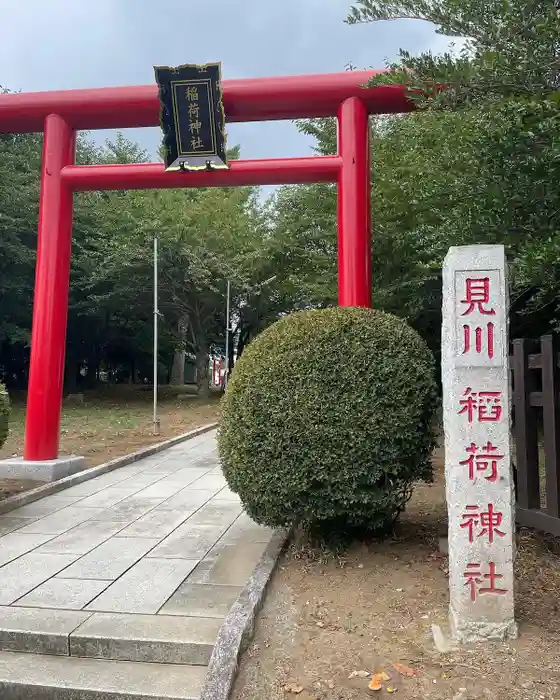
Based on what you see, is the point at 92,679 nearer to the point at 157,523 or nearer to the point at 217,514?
the point at 157,523

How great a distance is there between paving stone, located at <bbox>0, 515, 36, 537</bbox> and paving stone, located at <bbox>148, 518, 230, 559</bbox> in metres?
1.55

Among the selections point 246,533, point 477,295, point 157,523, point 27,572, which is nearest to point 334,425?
point 477,295

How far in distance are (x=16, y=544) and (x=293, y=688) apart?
132 inches

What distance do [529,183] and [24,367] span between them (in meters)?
30.2

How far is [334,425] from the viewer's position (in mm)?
4113

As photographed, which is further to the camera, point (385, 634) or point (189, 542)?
point (189, 542)

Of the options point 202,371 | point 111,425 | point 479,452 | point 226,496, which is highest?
point 202,371

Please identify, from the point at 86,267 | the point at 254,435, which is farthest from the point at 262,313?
the point at 254,435

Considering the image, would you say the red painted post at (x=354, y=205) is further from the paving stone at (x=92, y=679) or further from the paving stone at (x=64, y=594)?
the paving stone at (x=92, y=679)

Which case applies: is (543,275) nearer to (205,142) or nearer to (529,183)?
(529,183)

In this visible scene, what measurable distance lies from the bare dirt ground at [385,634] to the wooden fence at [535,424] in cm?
31

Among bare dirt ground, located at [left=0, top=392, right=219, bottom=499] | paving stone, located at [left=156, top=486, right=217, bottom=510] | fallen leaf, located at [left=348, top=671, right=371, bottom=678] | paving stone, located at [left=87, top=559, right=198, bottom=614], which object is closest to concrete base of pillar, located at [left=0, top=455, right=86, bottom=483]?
bare dirt ground, located at [left=0, top=392, right=219, bottom=499]

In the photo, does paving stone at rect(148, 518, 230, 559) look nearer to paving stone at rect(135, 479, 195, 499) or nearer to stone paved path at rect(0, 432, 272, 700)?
stone paved path at rect(0, 432, 272, 700)

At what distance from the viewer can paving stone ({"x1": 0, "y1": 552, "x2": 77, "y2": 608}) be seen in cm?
410
